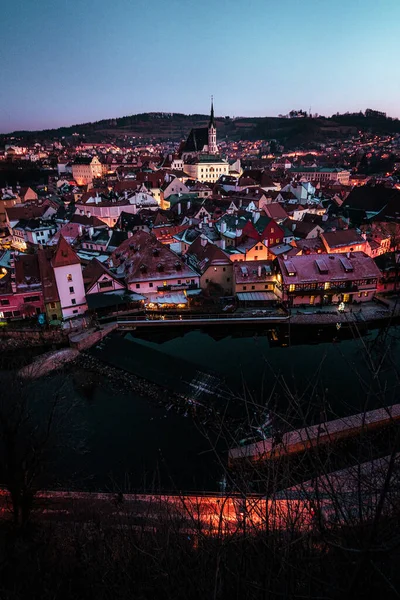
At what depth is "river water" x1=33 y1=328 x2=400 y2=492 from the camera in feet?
39.3

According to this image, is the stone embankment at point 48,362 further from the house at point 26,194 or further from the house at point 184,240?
the house at point 26,194

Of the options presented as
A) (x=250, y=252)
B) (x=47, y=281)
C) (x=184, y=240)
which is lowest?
(x=47, y=281)

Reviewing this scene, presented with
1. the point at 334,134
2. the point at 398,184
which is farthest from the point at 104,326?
the point at 334,134

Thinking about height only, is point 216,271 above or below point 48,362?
above

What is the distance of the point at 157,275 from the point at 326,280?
37.7ft

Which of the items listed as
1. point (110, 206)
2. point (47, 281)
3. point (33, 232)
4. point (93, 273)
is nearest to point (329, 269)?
point (93, 273)

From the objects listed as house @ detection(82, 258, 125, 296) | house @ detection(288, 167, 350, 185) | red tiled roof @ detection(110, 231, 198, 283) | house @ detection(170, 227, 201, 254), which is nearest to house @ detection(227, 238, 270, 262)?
red tiled roof @ detection(110, 231, 198, 283)

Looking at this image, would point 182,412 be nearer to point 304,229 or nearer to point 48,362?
point 48,362

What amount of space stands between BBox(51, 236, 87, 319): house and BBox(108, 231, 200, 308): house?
3419mm

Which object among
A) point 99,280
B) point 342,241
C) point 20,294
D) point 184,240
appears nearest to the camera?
point 20,294

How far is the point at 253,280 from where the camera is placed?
81.9 ft

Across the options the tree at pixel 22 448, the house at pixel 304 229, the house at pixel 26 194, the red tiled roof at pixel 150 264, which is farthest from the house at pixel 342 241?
the house at pixel 26 194

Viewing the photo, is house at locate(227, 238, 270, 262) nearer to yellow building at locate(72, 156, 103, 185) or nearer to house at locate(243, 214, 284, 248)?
house at locate(243, 214, 284, 248)

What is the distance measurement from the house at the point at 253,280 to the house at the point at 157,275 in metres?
2.97
